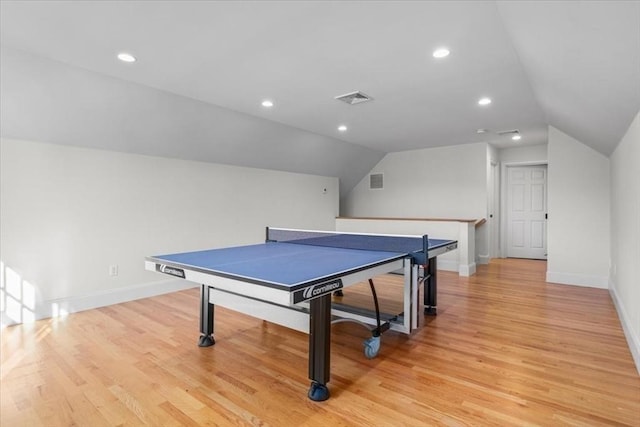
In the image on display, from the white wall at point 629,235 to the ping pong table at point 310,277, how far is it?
1.37m

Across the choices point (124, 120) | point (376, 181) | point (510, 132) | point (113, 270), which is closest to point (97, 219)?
point (113, 270)

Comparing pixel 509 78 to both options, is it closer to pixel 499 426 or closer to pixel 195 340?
pixel 499 426

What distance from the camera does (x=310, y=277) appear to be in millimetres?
1786

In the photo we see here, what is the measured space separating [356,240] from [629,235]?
2.29 m

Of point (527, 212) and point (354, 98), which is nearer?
point (354, 98)

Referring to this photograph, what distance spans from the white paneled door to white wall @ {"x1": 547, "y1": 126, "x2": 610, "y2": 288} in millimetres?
2300

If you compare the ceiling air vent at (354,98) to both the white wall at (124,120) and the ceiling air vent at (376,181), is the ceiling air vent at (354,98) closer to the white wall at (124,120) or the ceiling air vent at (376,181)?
the white wall at (124,120)

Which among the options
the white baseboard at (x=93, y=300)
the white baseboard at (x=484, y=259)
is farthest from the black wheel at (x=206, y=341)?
the white baseboard at (x=484, y=259)

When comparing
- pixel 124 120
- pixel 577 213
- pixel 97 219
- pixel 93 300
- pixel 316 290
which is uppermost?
pixel 124 120

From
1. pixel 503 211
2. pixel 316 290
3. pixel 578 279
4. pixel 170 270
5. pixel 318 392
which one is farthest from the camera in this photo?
pixel 503 211

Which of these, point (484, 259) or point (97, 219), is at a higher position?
point (97, 219)

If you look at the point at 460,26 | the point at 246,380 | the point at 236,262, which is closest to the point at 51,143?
the point at 236,262

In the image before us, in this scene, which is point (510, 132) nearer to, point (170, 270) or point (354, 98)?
point (354, 98)

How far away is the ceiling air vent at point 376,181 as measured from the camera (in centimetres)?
773
